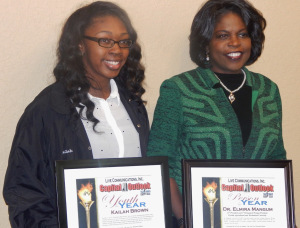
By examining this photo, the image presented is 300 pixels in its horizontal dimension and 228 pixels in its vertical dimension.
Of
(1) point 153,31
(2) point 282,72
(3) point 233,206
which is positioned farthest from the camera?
(2) point 282,72

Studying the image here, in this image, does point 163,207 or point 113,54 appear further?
point 113,54

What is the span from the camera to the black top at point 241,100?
179 centimetres

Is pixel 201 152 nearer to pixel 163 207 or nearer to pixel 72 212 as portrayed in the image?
pixel 163 207

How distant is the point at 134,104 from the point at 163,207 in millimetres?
515

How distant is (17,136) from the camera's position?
153 centimetres

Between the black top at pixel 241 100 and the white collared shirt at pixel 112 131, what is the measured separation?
0.43 metres

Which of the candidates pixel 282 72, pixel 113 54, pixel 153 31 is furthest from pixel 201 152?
pixel 282 72

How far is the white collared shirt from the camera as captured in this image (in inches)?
64.4

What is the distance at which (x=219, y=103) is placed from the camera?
5.85 ft

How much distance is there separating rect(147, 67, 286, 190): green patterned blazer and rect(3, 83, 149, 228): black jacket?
329mm

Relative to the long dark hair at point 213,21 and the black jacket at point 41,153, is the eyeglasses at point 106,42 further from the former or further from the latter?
the long dark hair at point 213,21

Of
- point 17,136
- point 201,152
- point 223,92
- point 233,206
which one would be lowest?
point 233,206

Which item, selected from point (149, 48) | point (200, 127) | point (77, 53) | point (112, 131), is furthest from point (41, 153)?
point (149, 48)

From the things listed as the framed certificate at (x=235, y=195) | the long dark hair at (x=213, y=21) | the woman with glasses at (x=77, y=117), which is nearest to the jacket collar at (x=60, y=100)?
the woman with glasses at (x=77, y=117)
